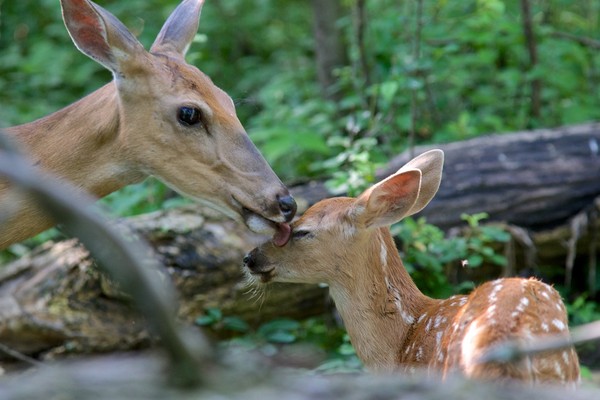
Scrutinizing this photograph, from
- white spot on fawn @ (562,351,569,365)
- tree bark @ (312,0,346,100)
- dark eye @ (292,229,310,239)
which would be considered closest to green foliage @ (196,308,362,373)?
dark eye @ (292,229,310,239)

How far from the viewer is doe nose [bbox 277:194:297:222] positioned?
4.13 m

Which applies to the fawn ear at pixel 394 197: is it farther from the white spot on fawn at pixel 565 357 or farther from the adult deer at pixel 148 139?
the white spot on fawn at pixel 565 357

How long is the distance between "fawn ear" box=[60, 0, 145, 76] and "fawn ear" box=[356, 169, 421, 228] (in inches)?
51.6

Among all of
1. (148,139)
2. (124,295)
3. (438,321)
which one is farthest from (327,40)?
(438,321)

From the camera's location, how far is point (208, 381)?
1.55 m

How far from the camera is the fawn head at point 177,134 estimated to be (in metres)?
4.20

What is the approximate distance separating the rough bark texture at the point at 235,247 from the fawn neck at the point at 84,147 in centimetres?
109

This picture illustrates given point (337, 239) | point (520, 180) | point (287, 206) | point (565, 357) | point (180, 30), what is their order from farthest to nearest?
point (520, 180) → point (180, 30) → point (337, 239) → point (287, 206) → point (565, 357)

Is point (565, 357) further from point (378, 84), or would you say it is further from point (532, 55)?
point (532, 55)

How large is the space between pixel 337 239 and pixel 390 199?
315 millimetres

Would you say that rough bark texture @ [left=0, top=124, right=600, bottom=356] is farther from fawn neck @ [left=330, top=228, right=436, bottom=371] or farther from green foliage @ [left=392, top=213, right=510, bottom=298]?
fawn neck @ [left=330, top=228, right=436, bottom=371]

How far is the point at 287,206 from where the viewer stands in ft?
13.6

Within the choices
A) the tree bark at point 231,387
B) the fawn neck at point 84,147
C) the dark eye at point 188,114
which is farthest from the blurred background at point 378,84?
the tree bark at point 231,387

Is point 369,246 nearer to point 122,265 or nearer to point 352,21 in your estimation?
point 122,265
